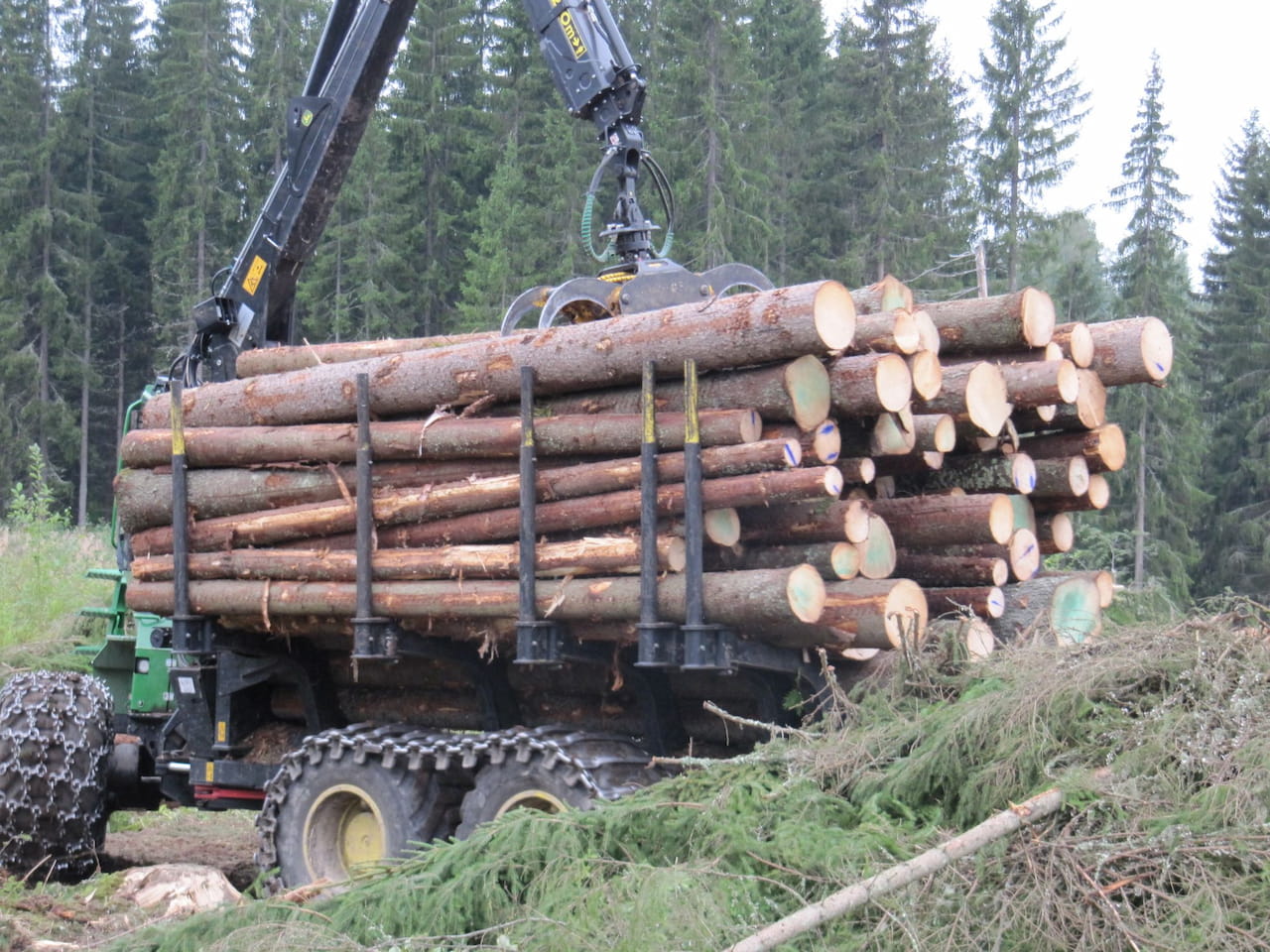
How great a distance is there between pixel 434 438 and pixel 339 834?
7.69ft

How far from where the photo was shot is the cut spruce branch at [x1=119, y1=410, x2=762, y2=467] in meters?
6.89

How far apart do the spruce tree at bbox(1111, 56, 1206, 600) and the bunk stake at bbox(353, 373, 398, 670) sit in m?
21.8

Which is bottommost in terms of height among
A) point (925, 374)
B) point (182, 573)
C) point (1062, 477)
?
point (182, 573)

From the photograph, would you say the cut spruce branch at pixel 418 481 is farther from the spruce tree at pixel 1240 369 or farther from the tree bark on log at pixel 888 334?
the spruce tree at pixel 1240 369

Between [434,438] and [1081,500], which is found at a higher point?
[434,438]

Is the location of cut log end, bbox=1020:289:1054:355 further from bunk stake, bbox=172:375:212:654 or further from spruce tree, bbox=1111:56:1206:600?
spruce tree, bbox=1111:56:1206:600

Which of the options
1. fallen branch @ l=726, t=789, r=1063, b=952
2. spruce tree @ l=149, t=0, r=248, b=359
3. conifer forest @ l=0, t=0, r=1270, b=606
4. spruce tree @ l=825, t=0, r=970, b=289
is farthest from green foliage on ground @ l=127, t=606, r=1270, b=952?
spruce tree @ l=149, t=0, r=248, b=359

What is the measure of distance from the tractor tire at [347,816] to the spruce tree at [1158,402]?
2150 cm

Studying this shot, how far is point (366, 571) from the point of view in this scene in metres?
7.84

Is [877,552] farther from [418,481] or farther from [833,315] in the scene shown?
[418,481]

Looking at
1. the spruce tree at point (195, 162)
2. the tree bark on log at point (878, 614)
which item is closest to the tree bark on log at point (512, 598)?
the tree bark on log at point (878, 614)

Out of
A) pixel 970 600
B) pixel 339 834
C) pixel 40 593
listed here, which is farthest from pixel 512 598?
pixel 40 593

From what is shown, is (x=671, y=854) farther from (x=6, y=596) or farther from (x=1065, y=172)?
(x=1065, y=172)

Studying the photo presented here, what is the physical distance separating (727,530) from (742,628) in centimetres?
47
